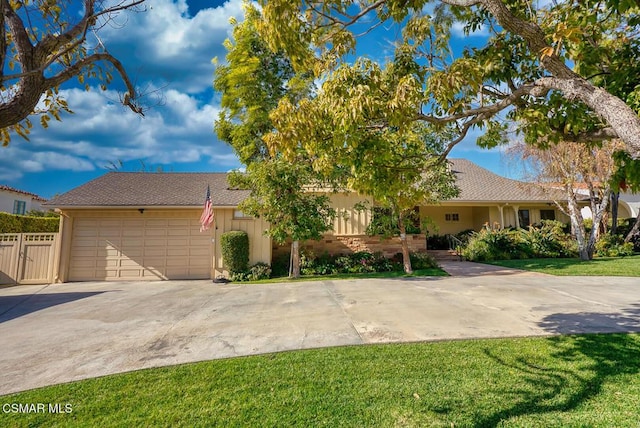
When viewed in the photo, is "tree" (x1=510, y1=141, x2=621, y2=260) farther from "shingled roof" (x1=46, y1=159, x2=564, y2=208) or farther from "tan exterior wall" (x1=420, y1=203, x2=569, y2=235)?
"tan exterior wall" (x1=420, y1=203, x2=569, y2=235)

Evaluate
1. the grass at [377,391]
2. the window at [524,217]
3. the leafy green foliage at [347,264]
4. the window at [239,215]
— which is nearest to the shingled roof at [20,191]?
the window at [239,215]

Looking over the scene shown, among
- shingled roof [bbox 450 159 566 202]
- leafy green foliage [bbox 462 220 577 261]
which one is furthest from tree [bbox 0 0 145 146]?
leafy green foliage [bbox 462 220 577 261]

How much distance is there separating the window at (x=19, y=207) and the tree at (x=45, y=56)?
2316cm

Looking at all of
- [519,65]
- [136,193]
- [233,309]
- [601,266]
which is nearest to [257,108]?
[136,193]

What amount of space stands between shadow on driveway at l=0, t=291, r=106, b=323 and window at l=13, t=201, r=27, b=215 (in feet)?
53.9

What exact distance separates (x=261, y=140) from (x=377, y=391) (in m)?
10.2

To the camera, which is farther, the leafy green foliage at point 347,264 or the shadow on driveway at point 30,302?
the leafy green foliage at point 347,264

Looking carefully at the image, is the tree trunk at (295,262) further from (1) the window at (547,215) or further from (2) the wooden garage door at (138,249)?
(1) the window at (547,215)

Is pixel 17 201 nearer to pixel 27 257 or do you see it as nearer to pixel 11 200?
A: pixel 11 200

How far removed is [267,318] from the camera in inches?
234

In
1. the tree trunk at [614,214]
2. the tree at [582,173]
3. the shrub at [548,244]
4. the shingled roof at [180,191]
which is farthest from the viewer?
the tree trunk at [614,214]

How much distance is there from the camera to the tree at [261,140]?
1057cm

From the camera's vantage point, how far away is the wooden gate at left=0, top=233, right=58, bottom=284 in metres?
11.0

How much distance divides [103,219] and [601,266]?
1935 centimetres
